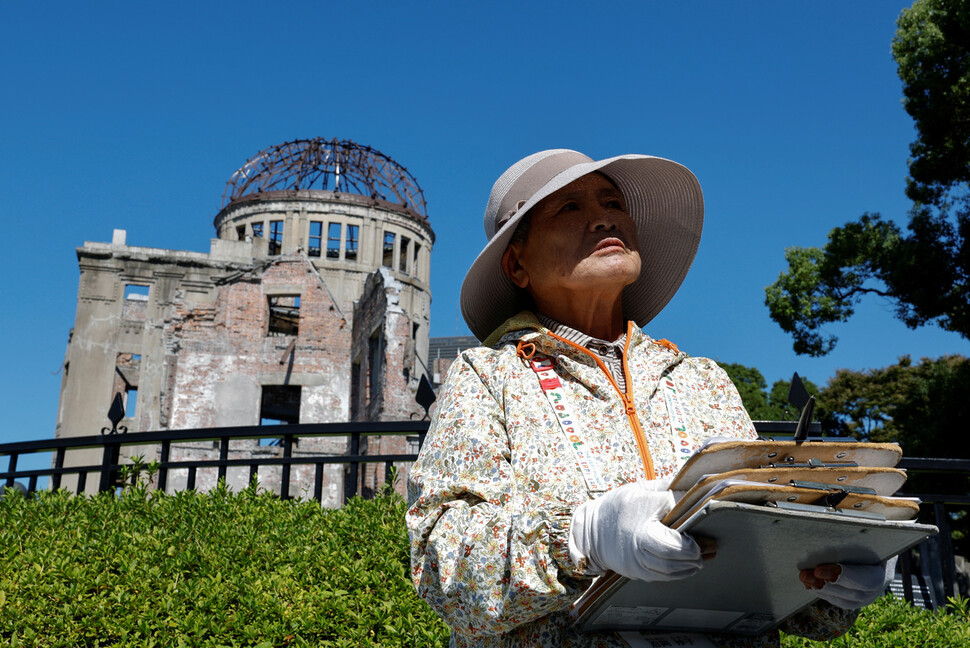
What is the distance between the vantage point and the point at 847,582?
1.97 m

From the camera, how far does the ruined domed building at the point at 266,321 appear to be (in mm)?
28250

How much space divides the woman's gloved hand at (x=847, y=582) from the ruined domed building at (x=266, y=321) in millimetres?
16410

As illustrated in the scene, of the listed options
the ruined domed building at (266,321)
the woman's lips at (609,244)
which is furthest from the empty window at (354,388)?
the woman's lips at (609,244)

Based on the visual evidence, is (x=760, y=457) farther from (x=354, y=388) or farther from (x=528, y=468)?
(x=354, y=388)

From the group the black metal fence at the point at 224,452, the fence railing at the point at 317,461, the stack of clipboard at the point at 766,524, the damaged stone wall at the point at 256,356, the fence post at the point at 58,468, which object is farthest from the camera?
the damaged stone wall at the point at 256,356

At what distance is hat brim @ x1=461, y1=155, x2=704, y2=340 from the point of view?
2.87m

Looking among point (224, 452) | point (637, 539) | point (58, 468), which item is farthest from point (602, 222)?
point (58, 468)

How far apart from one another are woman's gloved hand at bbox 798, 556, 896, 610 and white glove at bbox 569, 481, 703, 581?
41cm

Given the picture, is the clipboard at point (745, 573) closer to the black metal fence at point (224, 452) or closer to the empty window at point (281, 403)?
the black metal fence at point (224, 452)

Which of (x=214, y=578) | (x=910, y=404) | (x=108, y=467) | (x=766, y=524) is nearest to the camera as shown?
(x=766, y=524)

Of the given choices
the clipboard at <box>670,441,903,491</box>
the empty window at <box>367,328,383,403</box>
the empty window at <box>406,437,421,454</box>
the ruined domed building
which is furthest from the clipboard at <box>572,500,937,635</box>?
the empty window at <box>367,328,383,403</box>

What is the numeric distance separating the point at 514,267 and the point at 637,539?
1.30 m

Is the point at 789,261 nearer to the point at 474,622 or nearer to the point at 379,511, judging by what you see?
the point at 379,511

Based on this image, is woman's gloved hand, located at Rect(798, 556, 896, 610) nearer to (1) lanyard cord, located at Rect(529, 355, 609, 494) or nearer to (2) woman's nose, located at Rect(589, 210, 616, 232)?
(1) lanyard cord, located at Rect(529, 355, 609, 494)
